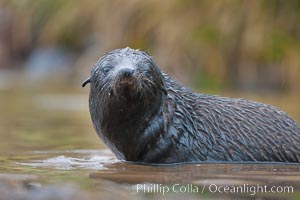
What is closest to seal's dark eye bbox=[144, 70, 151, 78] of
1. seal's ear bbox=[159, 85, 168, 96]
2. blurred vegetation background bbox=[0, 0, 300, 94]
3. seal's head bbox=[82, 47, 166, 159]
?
seal's head bbox=[82, 47, 166, 159]

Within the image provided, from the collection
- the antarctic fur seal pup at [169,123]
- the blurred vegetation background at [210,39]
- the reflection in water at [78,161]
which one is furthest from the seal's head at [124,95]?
the blurred vegetation background at [210,39]

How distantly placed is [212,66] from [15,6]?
8011 millimetres

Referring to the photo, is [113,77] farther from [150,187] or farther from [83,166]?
[150,187]

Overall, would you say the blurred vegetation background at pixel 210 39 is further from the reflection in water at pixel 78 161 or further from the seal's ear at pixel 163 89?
the seal's ear at pixel 163 89

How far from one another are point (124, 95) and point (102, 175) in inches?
32.5

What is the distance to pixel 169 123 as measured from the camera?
609 cm

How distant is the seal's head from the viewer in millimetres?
5727

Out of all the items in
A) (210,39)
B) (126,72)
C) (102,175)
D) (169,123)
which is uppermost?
(210,39)

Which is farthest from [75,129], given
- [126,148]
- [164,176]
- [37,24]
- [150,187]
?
[37,24]

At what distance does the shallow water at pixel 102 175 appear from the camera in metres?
4.27

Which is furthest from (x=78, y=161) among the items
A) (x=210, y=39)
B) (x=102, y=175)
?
(x=210, y=39)

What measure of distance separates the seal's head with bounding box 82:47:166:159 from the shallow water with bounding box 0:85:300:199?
0.27 metres

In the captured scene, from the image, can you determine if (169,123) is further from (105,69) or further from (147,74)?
(105,69)

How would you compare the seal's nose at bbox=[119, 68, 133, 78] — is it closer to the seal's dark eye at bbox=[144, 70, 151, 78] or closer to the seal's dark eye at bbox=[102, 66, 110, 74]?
the seal's dark eye at bbox=[144, 70, 151, 78]
